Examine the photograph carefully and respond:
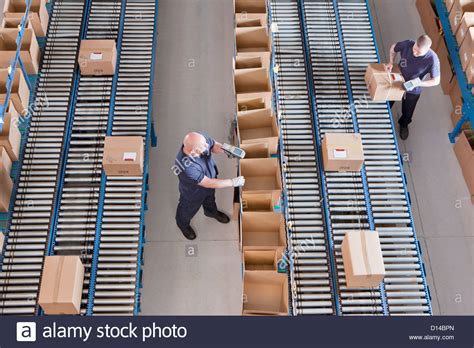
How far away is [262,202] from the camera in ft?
18.1

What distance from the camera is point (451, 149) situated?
6879 mm

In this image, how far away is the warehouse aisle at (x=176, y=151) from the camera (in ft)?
19.2

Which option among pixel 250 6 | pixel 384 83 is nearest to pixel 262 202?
pixel 384 83

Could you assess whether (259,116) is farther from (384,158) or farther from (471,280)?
(471,280)

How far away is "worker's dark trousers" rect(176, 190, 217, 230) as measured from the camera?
18.3ft

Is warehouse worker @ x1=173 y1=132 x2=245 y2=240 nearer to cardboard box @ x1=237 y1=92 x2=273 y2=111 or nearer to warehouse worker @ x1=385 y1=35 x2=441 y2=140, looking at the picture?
cardboard box @ x1=237 y1=92 x2=273 y2=111

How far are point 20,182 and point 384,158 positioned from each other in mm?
4223

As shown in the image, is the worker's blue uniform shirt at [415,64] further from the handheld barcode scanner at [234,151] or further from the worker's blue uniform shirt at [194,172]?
the worker's blue uniform shirt at [194,172]

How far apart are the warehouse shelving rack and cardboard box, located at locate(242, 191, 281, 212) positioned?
2860 mm

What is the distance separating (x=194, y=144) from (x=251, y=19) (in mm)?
2472

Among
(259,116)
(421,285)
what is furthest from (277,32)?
(421,285)

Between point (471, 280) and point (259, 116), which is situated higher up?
point (259, 116)

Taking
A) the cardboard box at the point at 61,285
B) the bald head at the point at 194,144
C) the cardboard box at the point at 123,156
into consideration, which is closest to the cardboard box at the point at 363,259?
the bald head at the point at 194,144

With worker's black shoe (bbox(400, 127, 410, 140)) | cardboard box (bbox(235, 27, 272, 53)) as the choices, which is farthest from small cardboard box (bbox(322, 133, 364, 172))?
cardboard box (bbox(235, 27, 272, 53))
